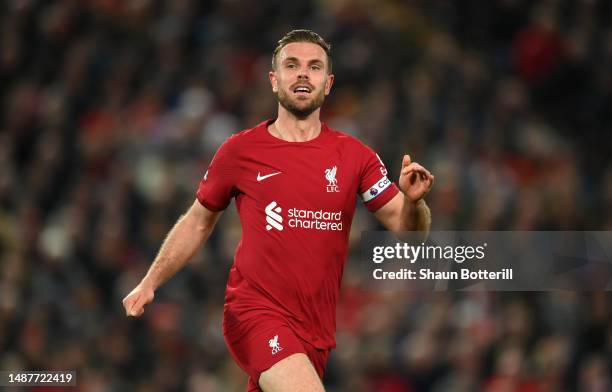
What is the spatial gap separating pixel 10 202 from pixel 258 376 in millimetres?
5407

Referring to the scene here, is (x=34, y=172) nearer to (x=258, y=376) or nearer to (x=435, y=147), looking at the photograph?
(x=435, y=147)

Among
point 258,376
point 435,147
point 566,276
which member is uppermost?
point 435,147

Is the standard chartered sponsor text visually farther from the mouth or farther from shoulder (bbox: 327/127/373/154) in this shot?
the mouth

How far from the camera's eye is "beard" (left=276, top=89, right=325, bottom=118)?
5160 mm

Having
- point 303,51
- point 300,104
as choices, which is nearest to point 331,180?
point 300,104

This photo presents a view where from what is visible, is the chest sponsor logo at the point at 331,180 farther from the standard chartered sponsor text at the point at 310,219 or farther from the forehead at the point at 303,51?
the forehead at the point at 303,51

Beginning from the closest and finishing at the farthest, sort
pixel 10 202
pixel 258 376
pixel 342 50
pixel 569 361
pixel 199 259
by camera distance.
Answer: pixel 258 376 < pixel 569 361 < pixel 199 259 < pixel 10 202 < pixel 342 50

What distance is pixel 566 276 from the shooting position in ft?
28.2

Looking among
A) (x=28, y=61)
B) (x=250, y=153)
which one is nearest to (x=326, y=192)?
(x=250, y=153)

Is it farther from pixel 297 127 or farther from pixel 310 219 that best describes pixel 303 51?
pixel 310 219

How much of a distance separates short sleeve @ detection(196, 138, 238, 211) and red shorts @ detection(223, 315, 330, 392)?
0.58 meters

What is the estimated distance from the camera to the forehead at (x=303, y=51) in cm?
518

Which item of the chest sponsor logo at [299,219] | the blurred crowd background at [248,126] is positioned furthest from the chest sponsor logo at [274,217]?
the blurred crowd background at [248,126]

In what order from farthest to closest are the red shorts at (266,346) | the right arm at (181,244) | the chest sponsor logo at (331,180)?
the right arm at (181,244) → the chest sponsor logo at (331,180) → the red shorts at (266,346)
